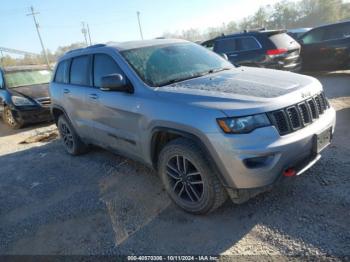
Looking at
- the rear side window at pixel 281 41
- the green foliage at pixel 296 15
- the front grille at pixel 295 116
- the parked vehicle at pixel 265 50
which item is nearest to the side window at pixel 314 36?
the parked vehicle at pixel 265 50

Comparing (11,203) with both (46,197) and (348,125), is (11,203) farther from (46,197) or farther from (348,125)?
(348,125)

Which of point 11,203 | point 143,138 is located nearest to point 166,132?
point 143,138

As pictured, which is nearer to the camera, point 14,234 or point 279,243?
point 279,243

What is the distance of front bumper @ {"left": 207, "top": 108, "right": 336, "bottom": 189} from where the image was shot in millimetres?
2639

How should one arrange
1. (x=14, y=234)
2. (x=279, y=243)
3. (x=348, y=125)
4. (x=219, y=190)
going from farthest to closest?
(x=348, y=125), (x=14, y=234), (x=219, y=190), (x=279, y=243)

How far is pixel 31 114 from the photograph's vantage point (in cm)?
852

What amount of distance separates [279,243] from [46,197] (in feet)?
9.89

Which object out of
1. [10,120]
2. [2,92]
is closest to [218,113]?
[10,120]

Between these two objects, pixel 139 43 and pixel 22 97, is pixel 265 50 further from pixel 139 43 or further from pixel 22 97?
pixel 22 97

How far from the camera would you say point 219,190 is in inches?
117

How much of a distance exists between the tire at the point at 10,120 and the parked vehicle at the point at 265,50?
244 inches

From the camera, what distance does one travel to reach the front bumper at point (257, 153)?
2.64 meters

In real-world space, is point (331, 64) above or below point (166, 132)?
below

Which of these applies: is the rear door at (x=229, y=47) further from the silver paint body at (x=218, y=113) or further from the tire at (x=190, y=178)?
the tire at (x=190, y=178)
